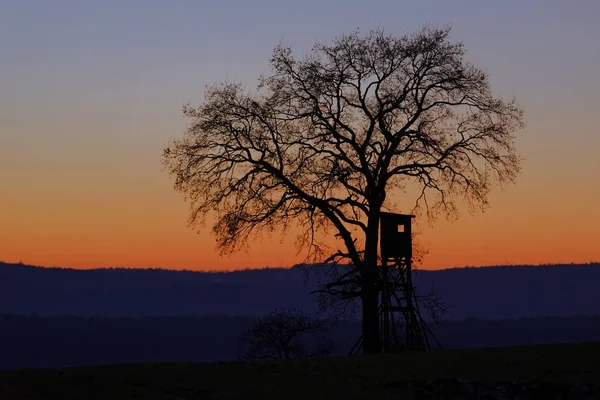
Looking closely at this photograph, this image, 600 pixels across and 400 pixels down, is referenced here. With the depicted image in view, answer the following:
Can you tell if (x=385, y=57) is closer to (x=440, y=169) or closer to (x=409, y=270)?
(x=440, y=169)

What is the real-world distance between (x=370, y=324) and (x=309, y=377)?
48.9 ft

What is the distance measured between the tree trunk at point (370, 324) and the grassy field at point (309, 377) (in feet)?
37.9

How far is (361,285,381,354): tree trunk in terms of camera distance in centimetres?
4900

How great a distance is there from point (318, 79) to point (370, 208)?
7275 millimetres

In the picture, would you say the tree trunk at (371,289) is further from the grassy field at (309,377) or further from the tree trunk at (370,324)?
the grassy field at (309,377)

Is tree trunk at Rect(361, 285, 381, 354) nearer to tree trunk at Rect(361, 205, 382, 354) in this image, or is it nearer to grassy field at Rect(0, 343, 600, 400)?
tree trunk at Rect(361, 205, 382, 354)

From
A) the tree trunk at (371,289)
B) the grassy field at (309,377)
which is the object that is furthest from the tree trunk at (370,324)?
the grassy field at (309,377)

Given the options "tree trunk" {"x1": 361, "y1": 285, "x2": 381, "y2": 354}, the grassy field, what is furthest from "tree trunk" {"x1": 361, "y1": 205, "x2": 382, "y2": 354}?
the grassy field

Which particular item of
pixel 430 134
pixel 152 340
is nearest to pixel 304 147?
pixel 430 134

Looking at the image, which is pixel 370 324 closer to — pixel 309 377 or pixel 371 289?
pixel 371 289

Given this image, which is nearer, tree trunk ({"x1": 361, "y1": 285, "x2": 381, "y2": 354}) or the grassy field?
the grassy field

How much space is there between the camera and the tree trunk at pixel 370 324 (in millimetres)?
49000

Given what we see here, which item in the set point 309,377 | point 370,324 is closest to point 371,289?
point 370,324

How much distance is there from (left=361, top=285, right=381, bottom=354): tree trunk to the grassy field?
11.6 meters
